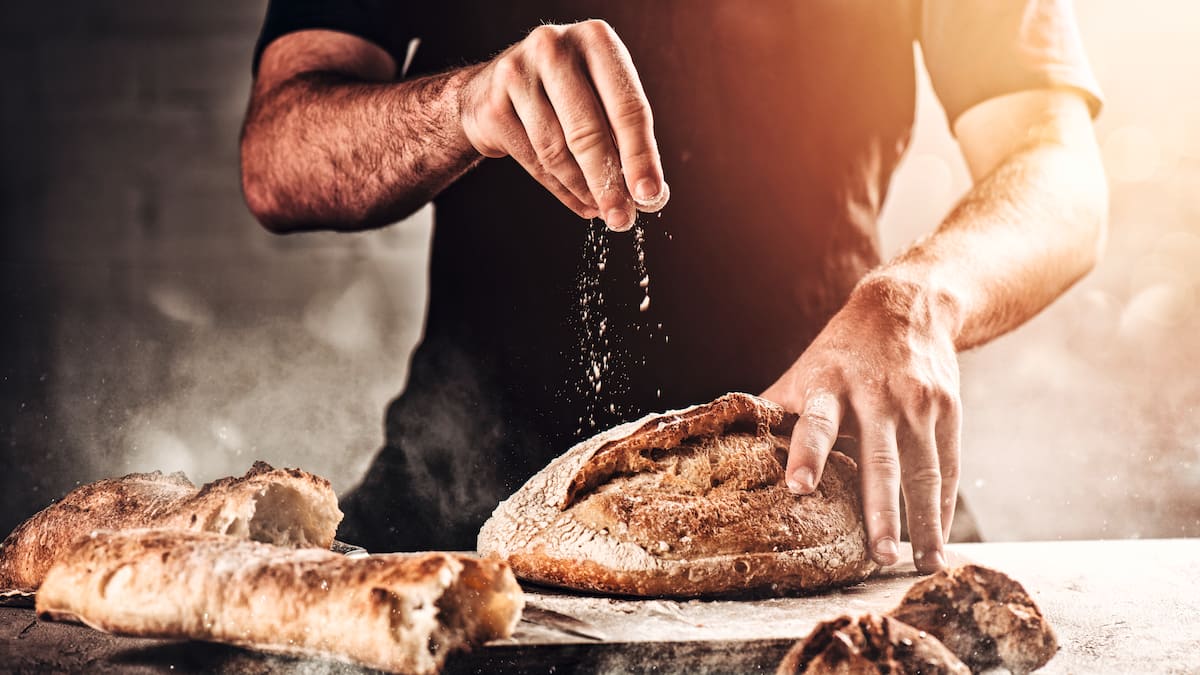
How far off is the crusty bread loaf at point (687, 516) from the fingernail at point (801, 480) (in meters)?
0.02

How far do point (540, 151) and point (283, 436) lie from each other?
0.92m

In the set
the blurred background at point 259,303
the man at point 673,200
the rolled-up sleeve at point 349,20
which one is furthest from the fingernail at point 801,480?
the rolled-up sleeve at point 349,20

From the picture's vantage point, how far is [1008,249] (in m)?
1.73

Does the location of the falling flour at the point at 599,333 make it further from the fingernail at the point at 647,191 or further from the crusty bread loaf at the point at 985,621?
the crusty bread loaf at the point at 985,621

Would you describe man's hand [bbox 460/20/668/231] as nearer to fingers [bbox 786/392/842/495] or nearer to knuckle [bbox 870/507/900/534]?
fingers [bbox 786/392/842/495]

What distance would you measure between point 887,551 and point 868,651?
1.25 ft

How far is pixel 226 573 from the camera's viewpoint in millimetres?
930

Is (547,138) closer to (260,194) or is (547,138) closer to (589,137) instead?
(589,137)

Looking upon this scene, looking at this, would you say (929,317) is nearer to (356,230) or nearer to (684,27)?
(684,27)

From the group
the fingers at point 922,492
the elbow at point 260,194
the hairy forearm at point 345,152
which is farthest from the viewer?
the elbow at point 260,194

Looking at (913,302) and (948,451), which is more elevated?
(913,302)

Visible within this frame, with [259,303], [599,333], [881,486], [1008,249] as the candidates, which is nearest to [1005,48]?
[1008,249]

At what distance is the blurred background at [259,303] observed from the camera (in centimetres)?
179

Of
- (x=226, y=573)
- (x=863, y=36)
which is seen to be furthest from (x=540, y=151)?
(x=863, y=36)
